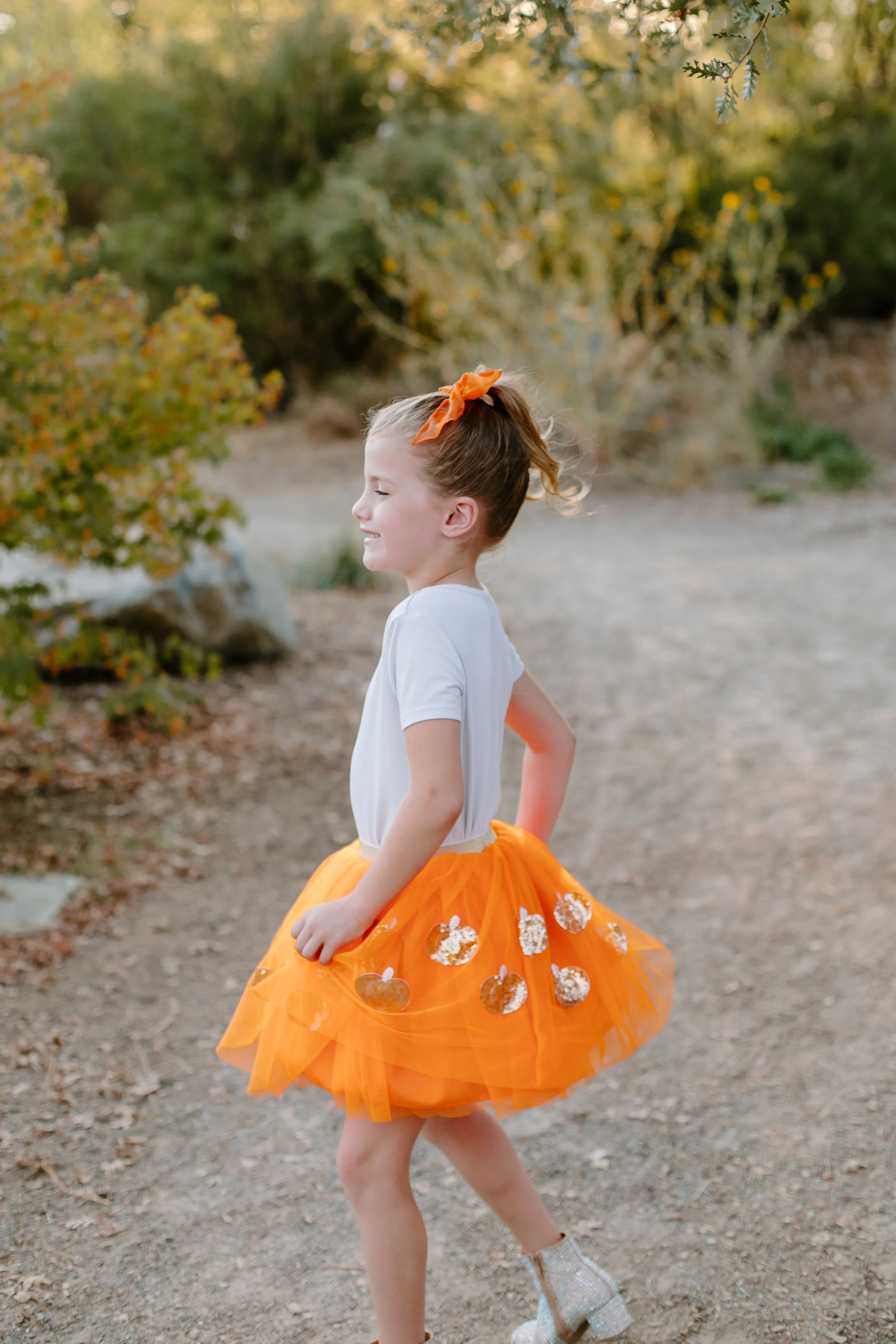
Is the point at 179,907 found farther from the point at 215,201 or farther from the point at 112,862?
the point at 215,201

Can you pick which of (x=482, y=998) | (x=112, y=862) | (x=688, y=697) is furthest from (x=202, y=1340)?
(x=688, y=697)

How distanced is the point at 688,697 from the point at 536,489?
3.62m

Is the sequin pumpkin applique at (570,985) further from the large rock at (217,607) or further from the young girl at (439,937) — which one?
the large rock at (217,607)

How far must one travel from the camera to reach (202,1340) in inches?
79.0

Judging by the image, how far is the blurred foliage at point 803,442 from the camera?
972 centimetres

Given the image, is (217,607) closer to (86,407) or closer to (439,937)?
(86,407)

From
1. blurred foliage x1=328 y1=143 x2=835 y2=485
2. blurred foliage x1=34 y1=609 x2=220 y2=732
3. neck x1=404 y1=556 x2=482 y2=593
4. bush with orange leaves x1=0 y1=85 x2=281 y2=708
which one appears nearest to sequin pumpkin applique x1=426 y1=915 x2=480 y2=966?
neck x1=404 y1=556 x2=482 y2=593

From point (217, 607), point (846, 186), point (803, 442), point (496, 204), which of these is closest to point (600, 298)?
point (496, 204)

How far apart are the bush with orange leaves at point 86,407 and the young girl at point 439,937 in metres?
2.41

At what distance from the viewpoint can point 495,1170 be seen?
1.83 meters

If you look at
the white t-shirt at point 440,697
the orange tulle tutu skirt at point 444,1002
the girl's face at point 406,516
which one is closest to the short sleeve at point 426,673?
the white t-shirt at point 440,697

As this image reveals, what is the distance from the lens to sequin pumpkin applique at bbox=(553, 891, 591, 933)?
1811 millimetres

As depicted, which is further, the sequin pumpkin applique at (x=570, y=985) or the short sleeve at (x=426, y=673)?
the sequin pumpkin applique at (x=570, y=985)

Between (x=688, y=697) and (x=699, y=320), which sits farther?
(x=699, y=320)
